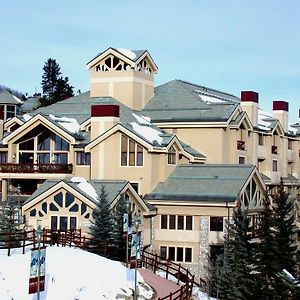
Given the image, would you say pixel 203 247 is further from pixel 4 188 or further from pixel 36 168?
pixel 4 188

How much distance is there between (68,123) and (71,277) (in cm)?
2142

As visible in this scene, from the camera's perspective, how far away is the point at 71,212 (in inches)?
1521

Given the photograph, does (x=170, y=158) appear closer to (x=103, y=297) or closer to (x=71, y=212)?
(x=71, y=212)

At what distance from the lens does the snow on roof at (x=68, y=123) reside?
1786 inches

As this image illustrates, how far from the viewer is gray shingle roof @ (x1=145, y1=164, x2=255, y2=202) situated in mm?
40406

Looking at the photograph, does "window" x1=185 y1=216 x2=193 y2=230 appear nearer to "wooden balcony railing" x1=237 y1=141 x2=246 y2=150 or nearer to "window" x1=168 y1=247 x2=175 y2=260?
"window" x1=168 y1=247 x2=175 y2=260

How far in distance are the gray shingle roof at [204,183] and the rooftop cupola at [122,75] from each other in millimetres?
7404

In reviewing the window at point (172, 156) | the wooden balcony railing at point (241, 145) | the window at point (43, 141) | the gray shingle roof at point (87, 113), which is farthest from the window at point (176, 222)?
the window at point (43, 141)

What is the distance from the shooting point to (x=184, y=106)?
4834 centimetres

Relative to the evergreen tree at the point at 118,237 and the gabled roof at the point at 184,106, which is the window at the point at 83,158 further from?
the evergreen tree at the point at 118,237

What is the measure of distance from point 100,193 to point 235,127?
11.9 m

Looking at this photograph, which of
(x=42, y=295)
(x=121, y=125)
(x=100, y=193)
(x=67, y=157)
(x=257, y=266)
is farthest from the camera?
(x=67, y=157)

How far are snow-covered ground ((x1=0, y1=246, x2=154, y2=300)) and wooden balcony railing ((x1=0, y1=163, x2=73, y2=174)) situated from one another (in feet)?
53.3

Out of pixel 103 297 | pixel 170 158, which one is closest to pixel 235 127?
pixel 170 158
